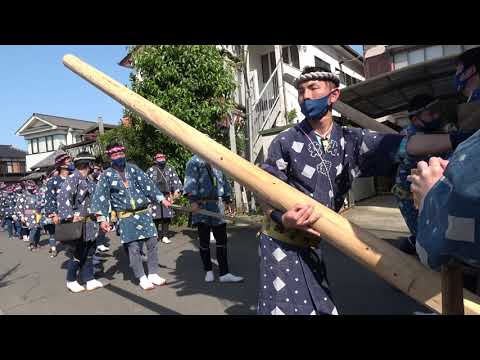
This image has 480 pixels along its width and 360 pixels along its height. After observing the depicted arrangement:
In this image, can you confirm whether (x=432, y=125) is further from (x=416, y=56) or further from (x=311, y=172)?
(x=416, y=56)

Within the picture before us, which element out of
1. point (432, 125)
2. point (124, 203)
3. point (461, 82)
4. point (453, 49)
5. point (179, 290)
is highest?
point (453, 49)

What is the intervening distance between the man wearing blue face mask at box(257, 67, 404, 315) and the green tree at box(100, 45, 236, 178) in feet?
24.1

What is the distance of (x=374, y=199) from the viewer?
39.8 ft

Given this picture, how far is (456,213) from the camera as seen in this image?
84 centimetres

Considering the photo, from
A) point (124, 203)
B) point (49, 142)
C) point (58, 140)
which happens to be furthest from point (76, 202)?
point (49, 142)

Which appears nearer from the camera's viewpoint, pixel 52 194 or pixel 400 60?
pixel 52 194

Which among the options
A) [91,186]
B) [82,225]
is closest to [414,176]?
[82,225]

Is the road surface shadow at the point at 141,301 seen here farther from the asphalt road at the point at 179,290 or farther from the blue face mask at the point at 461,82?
the blue face mask at the point at 461,82

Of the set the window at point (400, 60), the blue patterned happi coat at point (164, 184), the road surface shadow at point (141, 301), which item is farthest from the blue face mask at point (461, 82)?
the window at point (400, 60)

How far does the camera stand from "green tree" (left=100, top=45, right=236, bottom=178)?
9.58m

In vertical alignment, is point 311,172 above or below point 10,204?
above

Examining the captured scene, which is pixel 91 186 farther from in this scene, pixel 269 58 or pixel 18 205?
pixel 269 58

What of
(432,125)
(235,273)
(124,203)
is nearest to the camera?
(432,125)

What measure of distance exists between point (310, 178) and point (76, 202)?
474 cm
